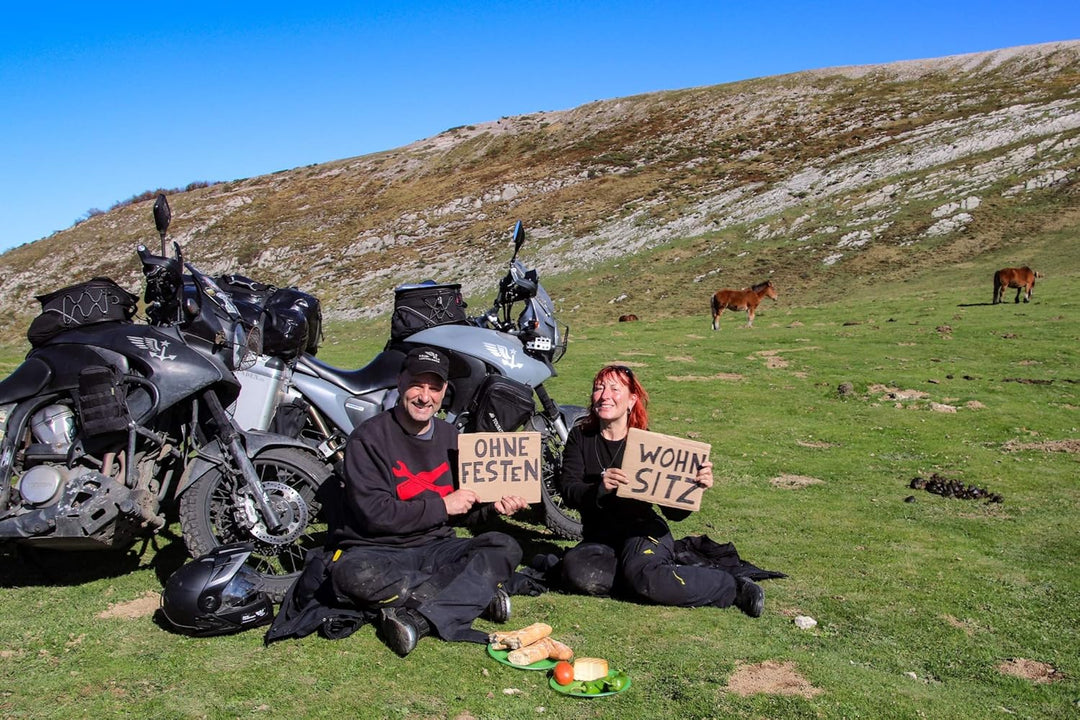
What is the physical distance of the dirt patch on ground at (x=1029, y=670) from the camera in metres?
4.39

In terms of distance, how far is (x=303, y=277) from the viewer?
4888 centimetres

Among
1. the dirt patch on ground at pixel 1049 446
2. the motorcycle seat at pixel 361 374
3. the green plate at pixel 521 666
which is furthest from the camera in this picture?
the dirt patch on ground at pixel 1049 446

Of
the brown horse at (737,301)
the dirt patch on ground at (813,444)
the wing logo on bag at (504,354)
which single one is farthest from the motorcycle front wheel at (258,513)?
the brown horse at (737,301)

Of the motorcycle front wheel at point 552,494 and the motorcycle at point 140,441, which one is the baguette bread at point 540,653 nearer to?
the motorcycle at point 140,441

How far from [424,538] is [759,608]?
209cm

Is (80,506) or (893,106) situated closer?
(80,506)

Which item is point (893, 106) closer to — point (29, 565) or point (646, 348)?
point (646, 348)

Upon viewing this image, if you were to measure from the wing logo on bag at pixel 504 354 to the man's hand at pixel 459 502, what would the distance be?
1.86m

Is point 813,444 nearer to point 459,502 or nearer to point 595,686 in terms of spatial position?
point 459,502

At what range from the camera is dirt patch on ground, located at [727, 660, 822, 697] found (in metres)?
4.05

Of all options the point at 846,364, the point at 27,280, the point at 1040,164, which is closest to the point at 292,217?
the point at 27,280

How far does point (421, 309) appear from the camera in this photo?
692cm

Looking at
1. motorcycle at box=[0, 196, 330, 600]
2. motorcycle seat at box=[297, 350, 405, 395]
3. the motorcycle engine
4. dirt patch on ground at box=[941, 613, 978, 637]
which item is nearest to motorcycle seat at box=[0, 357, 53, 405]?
motorcycle at box=[0, 196, 330, 600]

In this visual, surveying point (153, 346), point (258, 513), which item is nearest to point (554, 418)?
point (258, 513)
